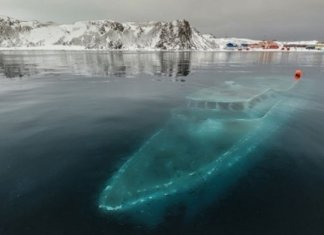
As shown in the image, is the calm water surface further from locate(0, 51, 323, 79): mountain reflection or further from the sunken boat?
locate(0, 51, 323, 79): mountain reflection

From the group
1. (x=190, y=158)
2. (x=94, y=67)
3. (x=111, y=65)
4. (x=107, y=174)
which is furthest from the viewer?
(x=111, y=65)

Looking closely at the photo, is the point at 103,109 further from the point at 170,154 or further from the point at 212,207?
the point at 212,207

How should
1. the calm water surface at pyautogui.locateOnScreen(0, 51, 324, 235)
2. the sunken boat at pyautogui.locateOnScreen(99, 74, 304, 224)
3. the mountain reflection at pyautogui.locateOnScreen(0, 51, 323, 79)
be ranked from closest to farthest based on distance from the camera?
the calm water surface at pyautogui.locateOnScreen(0, 51, 324, 235) < the sunken boat at pyautogui.locateOnScreen(99, 74, 304, 224) < the mountain reflection at pyautogui.locateOnScreen(0, 51, 323, 79)

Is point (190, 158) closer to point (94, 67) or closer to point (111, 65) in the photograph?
point (94, 67)

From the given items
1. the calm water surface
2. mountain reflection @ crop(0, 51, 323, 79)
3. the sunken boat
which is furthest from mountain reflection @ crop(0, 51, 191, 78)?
the sunken boat

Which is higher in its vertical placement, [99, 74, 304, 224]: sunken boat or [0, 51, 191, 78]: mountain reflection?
[99, 74, 304, 224]: sunken boat

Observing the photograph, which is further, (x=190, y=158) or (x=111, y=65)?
(x=111, y=65)

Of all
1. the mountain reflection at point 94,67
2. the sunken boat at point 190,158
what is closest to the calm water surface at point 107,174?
the sunken boat at point 190,158

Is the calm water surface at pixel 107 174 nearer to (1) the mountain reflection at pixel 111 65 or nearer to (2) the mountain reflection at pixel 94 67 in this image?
(1) the mountain reflection at pixel 111 65

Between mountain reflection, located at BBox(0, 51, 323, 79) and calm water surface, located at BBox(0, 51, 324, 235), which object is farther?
mountain reflection, located at BBox(0, 51, 323, 79)

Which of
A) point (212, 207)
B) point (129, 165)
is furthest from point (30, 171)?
point (212, 207)

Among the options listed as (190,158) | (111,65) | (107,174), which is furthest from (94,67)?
(107,174)

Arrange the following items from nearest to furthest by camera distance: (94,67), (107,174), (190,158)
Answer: (107,174), (190,158), (94,67)
